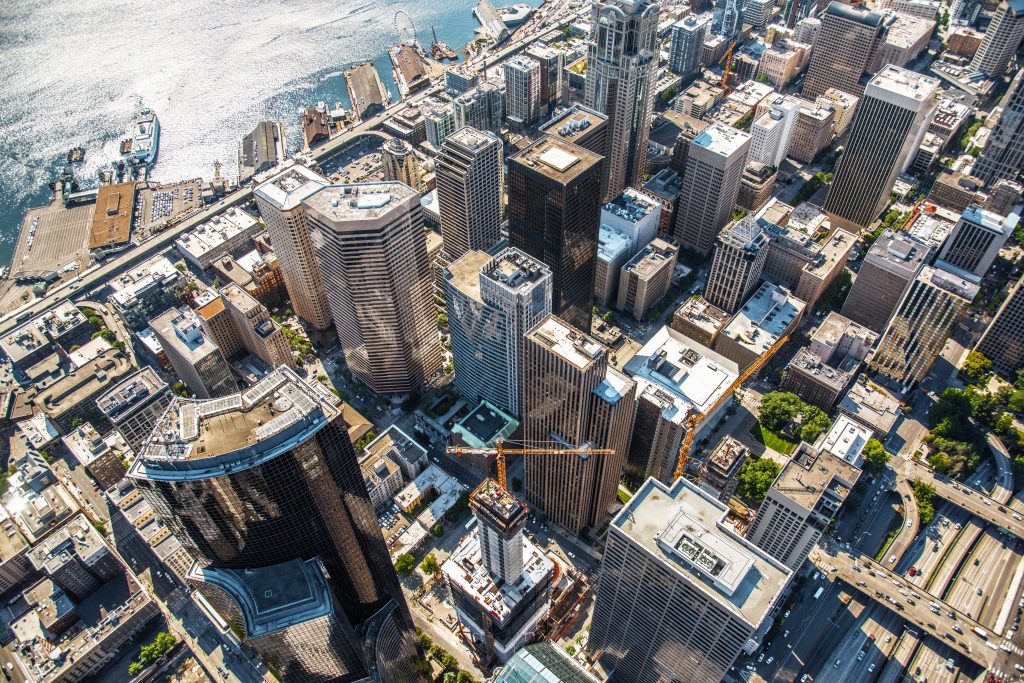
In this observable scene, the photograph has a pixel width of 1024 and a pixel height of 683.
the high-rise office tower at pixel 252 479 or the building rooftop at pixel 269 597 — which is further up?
the high-rise office tower at pixel 252 479

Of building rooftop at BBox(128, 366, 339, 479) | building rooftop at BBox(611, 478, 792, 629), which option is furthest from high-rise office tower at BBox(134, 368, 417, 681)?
building rooftop at BBox(611, 478, 792, 629)

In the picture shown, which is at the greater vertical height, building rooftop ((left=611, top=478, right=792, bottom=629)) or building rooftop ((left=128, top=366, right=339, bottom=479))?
building rooftop ((left=128, top=366, right=339, bottom=479))

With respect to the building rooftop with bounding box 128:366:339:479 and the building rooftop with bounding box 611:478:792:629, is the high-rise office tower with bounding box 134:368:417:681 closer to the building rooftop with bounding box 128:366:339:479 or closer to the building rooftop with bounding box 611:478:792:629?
the building rooftop with bounding box 128:366:339:479

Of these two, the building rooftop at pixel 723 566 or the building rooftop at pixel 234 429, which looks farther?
the building rooftop at pixel 723 566

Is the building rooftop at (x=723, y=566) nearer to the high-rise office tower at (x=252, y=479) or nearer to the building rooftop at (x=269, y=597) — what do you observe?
the high-rise office tower at (x=252, y=479)

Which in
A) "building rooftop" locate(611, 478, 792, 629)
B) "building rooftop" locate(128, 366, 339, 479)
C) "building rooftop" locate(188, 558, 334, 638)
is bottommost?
"building rooftop" locate(188, 558, 334, 638)

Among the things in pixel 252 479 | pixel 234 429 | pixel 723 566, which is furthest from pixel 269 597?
pixel 723 566

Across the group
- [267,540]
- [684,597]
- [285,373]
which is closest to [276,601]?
[267,540]

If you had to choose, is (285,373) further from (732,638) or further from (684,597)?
(732,638)

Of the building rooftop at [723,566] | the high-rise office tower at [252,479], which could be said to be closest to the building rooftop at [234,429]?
the high-rise office tower at [252,479]
